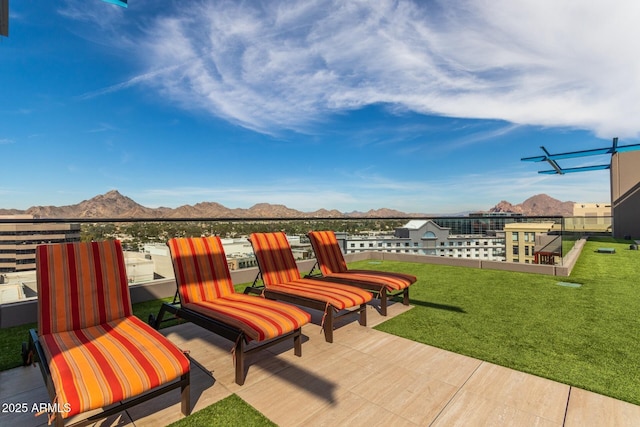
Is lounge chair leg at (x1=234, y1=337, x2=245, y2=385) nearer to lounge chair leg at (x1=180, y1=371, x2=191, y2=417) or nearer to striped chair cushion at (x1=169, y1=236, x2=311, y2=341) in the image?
striped chair cushion at (x1=169, y1=236, x2=311, y2=341)

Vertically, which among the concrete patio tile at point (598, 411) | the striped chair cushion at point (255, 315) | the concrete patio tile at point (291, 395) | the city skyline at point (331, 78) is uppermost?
the city skyline at point (331, 78)

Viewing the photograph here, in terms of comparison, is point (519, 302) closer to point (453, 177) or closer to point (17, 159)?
point (453, 177)

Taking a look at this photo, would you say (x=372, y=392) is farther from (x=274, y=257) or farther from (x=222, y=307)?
(x=274, y=257)

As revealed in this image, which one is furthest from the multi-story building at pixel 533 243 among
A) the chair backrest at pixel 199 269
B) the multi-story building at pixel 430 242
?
the chair backrest at pixel 199 269

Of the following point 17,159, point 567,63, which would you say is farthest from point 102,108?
point 567,63

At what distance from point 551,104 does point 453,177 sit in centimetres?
2167

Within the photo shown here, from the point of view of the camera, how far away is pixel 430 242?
754 cm

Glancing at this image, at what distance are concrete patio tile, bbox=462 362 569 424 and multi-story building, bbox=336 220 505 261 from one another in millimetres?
4548

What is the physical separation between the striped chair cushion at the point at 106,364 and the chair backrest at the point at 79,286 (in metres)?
0.16

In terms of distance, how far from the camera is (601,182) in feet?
64.3

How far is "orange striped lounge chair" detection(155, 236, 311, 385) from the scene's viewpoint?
232 cm

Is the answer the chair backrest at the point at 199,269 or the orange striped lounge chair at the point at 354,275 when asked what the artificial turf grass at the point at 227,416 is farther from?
the orange striped lounge chair at the point at 354,275

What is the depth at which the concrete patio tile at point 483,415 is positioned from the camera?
1.83 metres

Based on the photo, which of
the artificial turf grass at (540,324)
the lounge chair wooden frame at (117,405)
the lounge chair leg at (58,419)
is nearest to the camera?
the lounge chair leg at (58,419)
